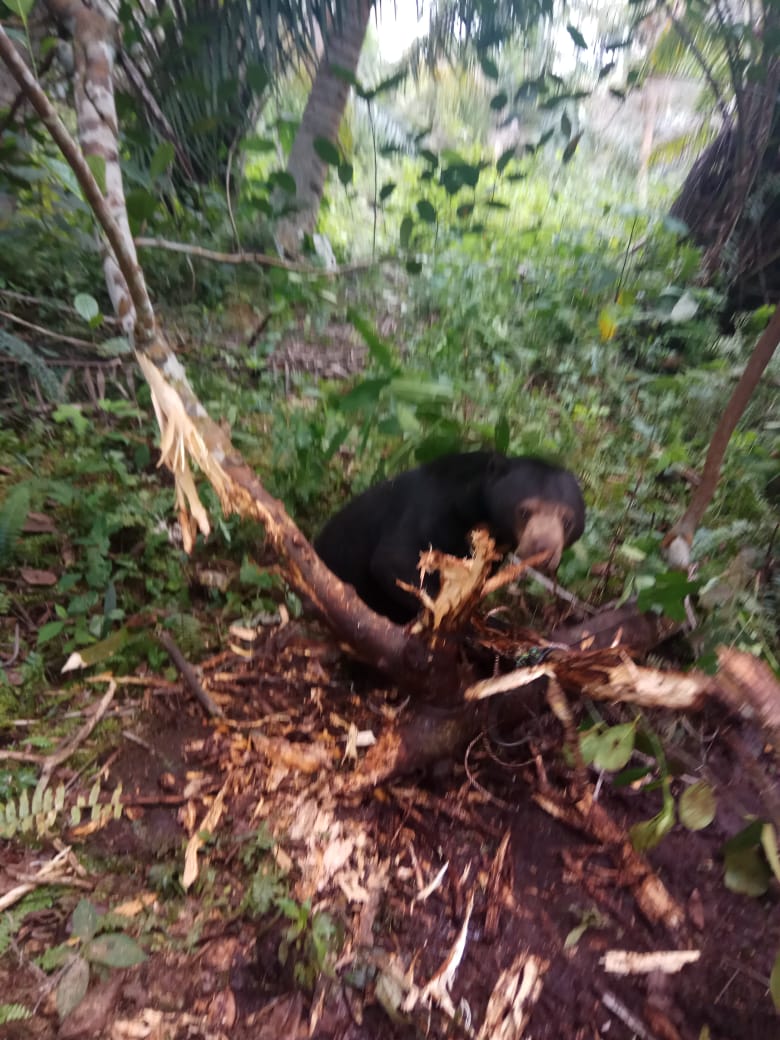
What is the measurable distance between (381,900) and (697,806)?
92 cm

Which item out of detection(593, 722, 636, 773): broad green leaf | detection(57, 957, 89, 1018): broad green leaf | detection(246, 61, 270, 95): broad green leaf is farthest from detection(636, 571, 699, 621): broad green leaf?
detection(246, 61, 270, 95): broad green leaf

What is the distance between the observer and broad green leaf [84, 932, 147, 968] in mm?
1430

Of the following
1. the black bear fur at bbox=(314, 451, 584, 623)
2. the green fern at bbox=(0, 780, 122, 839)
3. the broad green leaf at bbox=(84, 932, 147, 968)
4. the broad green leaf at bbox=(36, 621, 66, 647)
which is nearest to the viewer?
the broad green leaf at bbox=(84, 932, 147, 968)

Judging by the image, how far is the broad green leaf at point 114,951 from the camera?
4.69 feet

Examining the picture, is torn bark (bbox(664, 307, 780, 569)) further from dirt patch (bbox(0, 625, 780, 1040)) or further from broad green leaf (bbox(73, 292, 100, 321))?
broad green leaf (bbox(73, 292, 100, 321))

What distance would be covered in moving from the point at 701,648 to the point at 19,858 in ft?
7.38

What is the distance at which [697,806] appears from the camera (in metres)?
1.32

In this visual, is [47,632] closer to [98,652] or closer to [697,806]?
[98,652]

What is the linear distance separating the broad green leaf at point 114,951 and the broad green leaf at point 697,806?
1.33 metres

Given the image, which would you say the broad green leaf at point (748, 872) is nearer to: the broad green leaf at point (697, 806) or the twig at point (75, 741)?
the broad green leaf at point (697, 806)

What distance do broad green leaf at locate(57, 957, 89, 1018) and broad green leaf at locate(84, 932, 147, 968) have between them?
23 mm

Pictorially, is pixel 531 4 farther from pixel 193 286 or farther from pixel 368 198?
pixel 193 286

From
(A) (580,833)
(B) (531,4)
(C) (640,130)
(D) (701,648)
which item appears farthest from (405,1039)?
(C) (640,130)

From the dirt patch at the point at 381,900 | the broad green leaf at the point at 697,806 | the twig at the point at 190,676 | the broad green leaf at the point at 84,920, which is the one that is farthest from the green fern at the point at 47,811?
the broad green leaf at the point at 697,806
